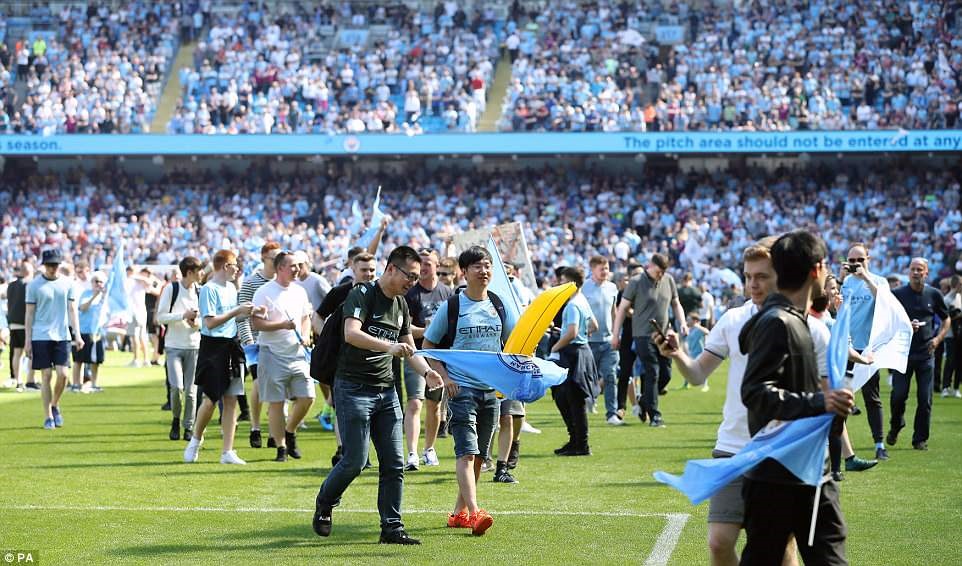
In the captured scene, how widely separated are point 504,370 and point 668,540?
4.91 ft

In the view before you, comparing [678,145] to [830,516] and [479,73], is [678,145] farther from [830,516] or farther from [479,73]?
[830,516]

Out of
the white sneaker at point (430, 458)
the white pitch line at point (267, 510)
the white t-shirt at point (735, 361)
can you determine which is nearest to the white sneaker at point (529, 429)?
the white sneaker at point (430, 458)

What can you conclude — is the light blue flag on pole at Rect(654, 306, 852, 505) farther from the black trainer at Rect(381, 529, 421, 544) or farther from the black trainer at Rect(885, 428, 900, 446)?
the black trainer at Rect(885, 428, 900, 446)

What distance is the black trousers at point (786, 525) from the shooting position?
16.6 ft

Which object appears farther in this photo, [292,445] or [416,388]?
[292,445]

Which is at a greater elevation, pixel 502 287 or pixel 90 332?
pixel 502 287

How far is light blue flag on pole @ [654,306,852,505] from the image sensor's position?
5012 mm

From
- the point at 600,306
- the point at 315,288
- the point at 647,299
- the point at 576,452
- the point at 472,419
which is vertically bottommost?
the point at 576,452

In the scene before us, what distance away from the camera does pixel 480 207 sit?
137 ft

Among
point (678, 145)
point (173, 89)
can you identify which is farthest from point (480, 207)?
point (173, 89)

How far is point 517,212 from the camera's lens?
40.9 m

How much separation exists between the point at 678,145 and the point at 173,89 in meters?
18.3

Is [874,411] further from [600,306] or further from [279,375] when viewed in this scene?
[279,375]

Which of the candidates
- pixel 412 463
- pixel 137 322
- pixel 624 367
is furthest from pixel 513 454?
pixel 137 322
